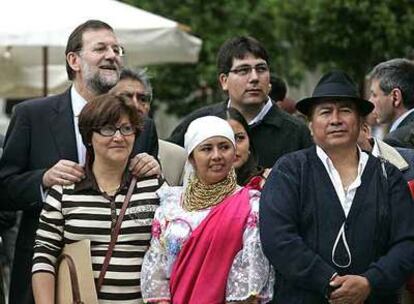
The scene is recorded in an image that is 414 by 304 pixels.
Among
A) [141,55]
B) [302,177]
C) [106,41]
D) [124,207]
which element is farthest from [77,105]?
[141,55]

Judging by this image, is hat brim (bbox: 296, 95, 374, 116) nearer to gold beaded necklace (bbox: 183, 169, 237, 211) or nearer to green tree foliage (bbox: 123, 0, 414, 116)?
gold beaded necklace (bbox: 183, 169, 237, 211)

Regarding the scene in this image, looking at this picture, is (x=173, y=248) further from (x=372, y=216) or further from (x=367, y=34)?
(x=367, y=34)

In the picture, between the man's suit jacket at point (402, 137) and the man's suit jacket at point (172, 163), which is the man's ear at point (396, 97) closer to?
the man's suit jacket at point (402, 137)

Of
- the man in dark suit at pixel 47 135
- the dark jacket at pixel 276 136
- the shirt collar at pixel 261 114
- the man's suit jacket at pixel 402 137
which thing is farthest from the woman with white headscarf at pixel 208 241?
the man's suit jacket at pixel 402 137

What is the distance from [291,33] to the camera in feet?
59.6

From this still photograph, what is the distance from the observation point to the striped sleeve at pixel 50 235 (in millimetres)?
5898

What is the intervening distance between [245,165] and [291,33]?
1168 cm

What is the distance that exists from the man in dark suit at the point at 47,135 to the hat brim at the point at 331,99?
839 millimetres

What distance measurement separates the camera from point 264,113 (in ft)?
24.5

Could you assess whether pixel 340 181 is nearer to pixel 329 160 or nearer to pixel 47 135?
pixel 329 160

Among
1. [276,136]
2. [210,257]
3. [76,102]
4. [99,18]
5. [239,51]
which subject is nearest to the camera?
[210,257]

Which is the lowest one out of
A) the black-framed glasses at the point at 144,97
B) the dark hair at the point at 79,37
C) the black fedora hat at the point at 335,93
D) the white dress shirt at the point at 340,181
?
the white dress shirt at the point at 340,181

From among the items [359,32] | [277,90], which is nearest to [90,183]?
[277,90]

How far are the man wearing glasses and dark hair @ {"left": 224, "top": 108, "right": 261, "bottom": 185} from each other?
0.99ft
